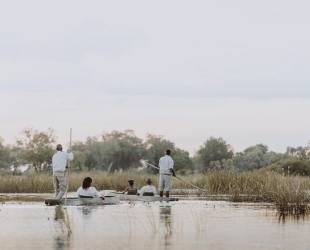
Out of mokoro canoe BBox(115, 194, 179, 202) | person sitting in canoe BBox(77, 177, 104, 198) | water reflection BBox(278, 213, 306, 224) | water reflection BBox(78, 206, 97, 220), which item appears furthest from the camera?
mokoro canoe BBox(115, 194, 179, 202)

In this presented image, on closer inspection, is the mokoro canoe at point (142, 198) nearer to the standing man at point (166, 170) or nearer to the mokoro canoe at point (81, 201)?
the standing man at point (166, 170)

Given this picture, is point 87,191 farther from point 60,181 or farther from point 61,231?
point 61,231

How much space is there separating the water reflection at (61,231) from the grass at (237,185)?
25.0ft

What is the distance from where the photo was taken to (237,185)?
30.3 m

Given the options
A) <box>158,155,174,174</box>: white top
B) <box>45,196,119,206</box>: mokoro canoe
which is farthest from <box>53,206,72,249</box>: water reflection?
<box>158,155,174,174</box>: white top

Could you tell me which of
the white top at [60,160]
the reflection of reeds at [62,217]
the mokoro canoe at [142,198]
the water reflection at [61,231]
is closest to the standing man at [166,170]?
the mokoro canoe at [142,198]

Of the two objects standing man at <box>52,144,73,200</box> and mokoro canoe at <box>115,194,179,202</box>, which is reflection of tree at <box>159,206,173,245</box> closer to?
mokoro canoe at <box>115,194,179,202</box>

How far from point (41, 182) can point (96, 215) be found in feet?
56.0

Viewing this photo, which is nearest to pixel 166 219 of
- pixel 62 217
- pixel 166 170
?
pixel 62 217

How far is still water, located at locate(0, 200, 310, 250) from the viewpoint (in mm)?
13930

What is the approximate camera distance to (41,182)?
37750 mm

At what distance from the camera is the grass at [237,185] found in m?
22.9

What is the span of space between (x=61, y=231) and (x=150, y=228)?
228cm

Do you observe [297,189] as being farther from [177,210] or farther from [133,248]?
[133,248]
